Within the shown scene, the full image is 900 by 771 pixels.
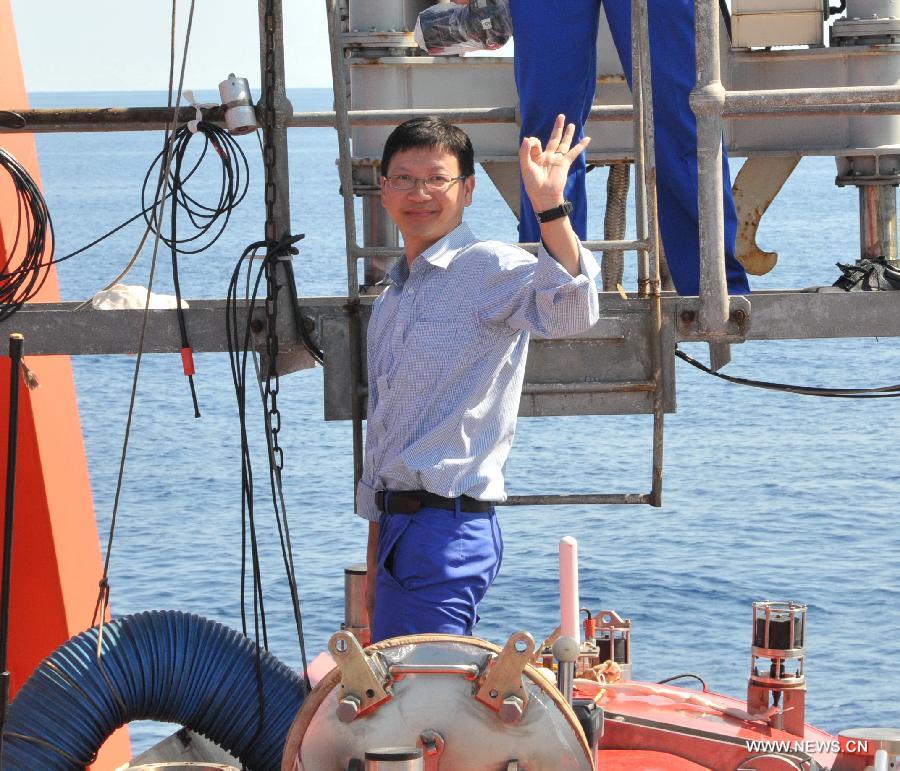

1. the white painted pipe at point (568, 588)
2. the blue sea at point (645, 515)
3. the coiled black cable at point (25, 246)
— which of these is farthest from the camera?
the blue sea at point (645, 515)

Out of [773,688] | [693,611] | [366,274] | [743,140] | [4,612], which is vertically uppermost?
[743,140]

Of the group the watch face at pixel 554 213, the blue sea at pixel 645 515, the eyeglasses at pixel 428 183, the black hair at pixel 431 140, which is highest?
the black hair at pixel 431 140

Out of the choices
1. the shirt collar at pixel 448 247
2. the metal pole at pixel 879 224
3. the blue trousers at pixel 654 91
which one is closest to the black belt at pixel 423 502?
the shirt collar at pixel 448 247

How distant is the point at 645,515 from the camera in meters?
27.2

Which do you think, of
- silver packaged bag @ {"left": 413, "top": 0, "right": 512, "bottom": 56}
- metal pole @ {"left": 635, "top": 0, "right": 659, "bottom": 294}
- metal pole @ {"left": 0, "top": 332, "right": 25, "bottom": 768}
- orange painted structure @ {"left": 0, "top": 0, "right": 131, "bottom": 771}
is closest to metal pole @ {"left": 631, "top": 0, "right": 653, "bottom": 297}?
metal pole @ {"left": 635, "top": 0, "right": 659, "bottom": 294}

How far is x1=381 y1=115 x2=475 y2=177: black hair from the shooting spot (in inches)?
160

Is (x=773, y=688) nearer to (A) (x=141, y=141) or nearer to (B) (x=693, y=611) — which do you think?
(B) (x=693, y=611)

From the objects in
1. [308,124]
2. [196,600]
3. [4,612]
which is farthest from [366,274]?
[196,600]

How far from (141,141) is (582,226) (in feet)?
490

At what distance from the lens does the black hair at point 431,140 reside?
160 inches

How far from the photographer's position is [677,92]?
5.32 m

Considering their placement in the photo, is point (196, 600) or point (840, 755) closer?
point (840, 755)

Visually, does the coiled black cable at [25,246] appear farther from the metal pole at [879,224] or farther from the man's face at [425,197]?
the metal pole at [879,224]

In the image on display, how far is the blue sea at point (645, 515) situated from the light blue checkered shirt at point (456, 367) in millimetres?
12889
